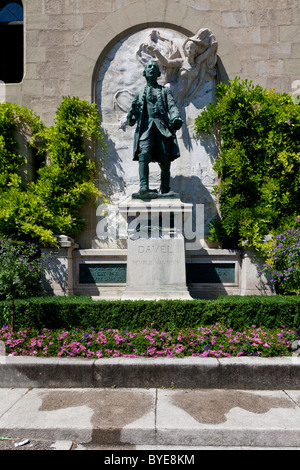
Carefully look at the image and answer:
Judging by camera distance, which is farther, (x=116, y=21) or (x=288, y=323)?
(x=116, y=21)

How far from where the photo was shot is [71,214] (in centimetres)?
866

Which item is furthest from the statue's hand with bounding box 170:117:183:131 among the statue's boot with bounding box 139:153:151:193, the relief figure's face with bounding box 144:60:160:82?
the relief figure's face with bounding box 144:60:160:82

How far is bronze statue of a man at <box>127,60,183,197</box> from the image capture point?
715 cm

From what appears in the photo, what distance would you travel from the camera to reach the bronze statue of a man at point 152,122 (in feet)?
23.5

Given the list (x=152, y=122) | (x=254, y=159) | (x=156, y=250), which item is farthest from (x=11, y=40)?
(x=156, y=250)

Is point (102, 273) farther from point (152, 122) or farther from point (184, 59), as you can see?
point (184, 59)

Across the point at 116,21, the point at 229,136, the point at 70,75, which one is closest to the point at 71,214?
the point at 70,75

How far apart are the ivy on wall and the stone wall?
0.52 m

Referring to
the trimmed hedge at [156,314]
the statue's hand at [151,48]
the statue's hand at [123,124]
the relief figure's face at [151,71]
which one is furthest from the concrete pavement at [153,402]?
the statue's hand at [151,48]

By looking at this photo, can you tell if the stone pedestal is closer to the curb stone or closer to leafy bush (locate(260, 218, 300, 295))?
leafy bush (locate(260, 218, 300, 295))

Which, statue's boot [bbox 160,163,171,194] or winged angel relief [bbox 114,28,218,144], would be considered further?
winged angel relief [bbox 114,28,218,144]

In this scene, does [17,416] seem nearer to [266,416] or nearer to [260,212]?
[266,416]

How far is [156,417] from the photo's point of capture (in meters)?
3.48

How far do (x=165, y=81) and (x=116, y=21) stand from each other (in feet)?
6.49
